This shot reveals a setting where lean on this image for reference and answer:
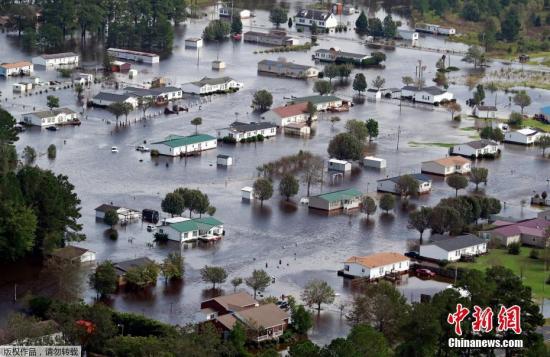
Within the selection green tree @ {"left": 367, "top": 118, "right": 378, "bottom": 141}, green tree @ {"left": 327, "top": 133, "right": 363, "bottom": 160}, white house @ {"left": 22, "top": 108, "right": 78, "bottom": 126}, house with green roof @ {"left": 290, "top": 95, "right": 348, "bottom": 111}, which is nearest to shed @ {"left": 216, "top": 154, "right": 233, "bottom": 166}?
green tree @ {"left": 327, "top": 133, "right": 363, "bottom": 160}

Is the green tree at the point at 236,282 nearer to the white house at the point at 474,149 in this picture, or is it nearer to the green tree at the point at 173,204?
the green tree at the point at 173,204

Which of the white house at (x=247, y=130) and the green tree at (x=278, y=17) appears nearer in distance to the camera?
the white house at (x=247, y=130)

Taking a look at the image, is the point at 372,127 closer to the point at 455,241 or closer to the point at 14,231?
the point at 455,241

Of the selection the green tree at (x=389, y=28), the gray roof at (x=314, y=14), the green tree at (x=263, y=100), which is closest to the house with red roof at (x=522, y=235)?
the green tree at (x=263, y=100)

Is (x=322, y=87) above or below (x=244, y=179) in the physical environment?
above

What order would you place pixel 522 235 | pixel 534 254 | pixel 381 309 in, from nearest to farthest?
pixel 381 309 → pixel 534 254 → pixel 522 235

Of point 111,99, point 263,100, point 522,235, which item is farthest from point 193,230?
point 263,100
